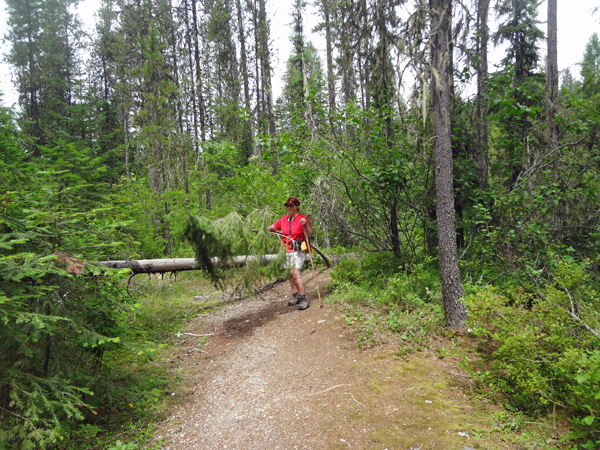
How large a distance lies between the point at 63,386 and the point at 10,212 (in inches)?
71.1

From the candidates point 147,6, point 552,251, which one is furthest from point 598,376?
point 147,6

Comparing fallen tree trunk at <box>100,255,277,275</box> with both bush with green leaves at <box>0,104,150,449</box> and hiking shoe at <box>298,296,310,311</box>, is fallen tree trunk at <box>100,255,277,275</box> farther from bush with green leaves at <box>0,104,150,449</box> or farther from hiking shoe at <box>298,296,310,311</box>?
bush with green leaves at <box>0,104,150,449</box>

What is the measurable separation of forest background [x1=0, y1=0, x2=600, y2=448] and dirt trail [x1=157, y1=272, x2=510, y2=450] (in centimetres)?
65

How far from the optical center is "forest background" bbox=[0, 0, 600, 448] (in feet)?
10.4

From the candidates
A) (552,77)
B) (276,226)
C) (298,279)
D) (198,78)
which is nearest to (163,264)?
(276,226)

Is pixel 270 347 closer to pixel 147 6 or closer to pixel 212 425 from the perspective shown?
pixel 212 425

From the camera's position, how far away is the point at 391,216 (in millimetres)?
8117

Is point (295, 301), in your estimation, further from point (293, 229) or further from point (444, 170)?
point (444, 170)

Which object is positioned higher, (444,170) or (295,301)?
(444,170)

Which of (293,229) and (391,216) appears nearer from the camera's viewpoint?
(293,229)

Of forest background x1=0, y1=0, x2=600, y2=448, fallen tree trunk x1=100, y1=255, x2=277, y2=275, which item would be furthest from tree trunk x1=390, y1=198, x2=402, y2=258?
fallen tree trunk x1=100, y1=255, x2=277, y2=275

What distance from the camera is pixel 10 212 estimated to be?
3188 mm

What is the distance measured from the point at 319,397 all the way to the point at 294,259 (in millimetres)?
3373

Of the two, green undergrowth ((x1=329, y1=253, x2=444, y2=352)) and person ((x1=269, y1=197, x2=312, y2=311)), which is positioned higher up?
person ((x1=269, y1=197, x2=312, y2=311))
